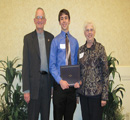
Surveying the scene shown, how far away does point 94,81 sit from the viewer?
60.1 inches

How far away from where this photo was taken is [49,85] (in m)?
1.75

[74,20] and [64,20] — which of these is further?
[74,20]

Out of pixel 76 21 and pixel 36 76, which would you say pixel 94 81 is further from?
pixel 76 21

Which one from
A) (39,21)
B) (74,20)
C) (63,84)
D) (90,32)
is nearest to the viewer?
(63,84)

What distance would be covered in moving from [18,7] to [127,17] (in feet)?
7.97

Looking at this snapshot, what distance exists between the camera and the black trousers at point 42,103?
168 centimetres

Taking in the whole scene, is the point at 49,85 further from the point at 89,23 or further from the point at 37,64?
the point at 89,23

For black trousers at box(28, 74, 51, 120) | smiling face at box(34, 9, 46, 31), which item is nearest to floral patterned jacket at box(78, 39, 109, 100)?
black trousers at box(28, 74, 51, 120)

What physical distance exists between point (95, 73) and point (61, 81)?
16.8 inches

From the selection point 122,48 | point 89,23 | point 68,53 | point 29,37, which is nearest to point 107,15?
point 122,48

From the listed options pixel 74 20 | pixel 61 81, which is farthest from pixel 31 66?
pixel 74 20

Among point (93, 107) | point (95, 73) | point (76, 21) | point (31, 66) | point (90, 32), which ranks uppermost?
point (76, 21)

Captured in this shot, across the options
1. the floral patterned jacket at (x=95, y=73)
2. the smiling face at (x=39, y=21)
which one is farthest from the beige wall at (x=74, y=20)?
the floral patterned jacket at (x=95, y=73)

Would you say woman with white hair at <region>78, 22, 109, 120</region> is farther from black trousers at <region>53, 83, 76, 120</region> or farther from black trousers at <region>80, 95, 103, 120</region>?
black trousers at <region>53, 83, 76, 120</region>
